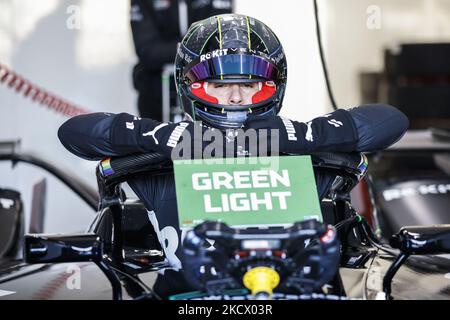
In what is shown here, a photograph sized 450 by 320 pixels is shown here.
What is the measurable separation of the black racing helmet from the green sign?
621 millimetres

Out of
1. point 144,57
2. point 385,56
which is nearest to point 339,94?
point 385,56

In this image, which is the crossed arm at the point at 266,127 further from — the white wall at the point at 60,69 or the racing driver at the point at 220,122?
the white wall at the point at 60,69

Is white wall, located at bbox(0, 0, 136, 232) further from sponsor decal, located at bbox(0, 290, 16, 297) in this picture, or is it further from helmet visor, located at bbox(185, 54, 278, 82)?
sponsor decal, located at bbox(0, 290, 16, 297)

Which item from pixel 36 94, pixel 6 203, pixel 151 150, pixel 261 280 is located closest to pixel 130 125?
pixel 151 150

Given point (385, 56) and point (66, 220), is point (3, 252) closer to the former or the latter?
point (66, 220)

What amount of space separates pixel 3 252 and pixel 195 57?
5.14ft

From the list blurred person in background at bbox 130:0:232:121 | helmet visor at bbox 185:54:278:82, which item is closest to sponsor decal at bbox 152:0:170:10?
blurred person in background at bbox 130:0:232:121

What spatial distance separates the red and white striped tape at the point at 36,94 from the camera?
5.90 metres

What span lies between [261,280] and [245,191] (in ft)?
1.24

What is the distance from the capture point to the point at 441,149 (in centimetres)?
501

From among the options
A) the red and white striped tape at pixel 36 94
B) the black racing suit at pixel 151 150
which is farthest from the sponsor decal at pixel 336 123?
the red and white striped tape at pixel 36 94

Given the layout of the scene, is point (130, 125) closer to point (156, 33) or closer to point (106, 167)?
point (106, 167)

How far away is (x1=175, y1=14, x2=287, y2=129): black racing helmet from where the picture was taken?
3.18 metres

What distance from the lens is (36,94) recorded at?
5949 mm
